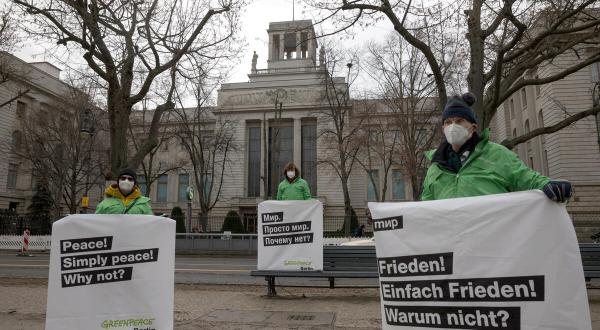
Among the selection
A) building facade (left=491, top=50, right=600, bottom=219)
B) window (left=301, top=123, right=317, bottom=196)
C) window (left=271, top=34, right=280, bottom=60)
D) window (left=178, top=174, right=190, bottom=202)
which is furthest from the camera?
window (left=271, top=34, right=280, bottom=60)

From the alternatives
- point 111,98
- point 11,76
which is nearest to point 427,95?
point 111,98

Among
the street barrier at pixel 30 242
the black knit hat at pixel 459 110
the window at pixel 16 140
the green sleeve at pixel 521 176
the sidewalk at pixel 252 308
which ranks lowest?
the street barrier at pixel 30 242

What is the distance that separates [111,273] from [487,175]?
376 cm

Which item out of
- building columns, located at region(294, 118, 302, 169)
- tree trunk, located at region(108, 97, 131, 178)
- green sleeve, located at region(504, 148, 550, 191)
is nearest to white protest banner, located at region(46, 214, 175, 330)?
green sleeve, located at region(504, 148, 550, 191)

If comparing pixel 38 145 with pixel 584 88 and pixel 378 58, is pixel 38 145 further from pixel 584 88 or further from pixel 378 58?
pixel 584 88

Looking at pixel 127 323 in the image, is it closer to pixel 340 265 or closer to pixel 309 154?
pixel 340 265

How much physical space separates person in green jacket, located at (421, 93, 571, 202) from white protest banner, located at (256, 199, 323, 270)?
4.79 m

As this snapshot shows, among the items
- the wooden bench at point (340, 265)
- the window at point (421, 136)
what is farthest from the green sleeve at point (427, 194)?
the window at point (421, 136)

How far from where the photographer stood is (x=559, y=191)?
2938 millimetres

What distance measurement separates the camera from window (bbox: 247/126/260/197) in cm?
5438

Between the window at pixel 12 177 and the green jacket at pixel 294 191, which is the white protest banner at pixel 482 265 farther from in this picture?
the window at pixel 12 177

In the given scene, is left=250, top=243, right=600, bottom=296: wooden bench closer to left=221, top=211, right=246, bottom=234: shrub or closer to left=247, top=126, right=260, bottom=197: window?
left=221, top=211, right=246, bottom=234: shrub

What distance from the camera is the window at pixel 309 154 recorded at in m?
53.0

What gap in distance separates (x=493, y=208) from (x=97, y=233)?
389 cm
